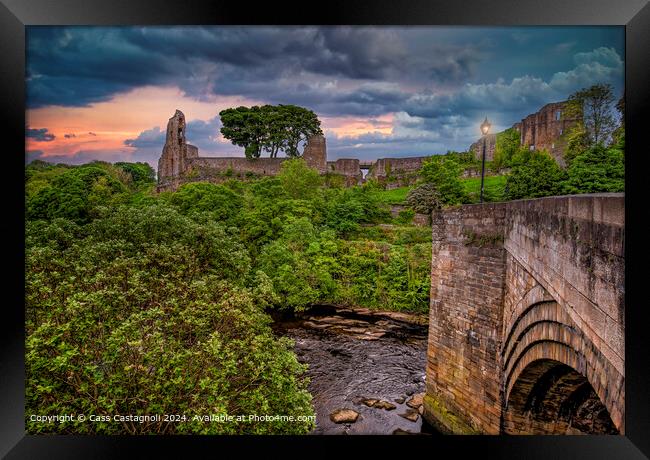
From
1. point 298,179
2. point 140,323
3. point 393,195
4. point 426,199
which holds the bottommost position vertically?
point 140,323

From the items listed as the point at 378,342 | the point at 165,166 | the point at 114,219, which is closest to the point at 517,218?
the point at 114,219

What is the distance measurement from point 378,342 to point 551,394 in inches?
285

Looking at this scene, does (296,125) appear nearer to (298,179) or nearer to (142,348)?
(298,179)

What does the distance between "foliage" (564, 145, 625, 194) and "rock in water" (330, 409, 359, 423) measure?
746 centimetres

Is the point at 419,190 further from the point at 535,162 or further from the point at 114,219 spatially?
the point at 114,219

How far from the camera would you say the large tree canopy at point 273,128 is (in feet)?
58.9

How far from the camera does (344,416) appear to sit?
7.81 metres

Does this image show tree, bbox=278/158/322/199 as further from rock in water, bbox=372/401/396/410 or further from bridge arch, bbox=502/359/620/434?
bridge arch, bbox=502/359/620/434

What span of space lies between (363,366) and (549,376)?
19.7 ft

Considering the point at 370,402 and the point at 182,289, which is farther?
the point at 370,402

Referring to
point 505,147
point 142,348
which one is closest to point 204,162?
point 505,147

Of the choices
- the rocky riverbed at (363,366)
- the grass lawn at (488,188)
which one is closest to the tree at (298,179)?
the rocky riverbed at (363,366)

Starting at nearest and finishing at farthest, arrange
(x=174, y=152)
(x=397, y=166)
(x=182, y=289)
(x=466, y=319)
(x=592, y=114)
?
(x=182, y=289), (x=466, y=319), (x=592, y=114), (x=174, y=152), (x=397, y=166)

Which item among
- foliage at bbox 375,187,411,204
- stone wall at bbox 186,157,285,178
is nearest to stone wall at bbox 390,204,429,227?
foliage at bbox 375,187,411,204
